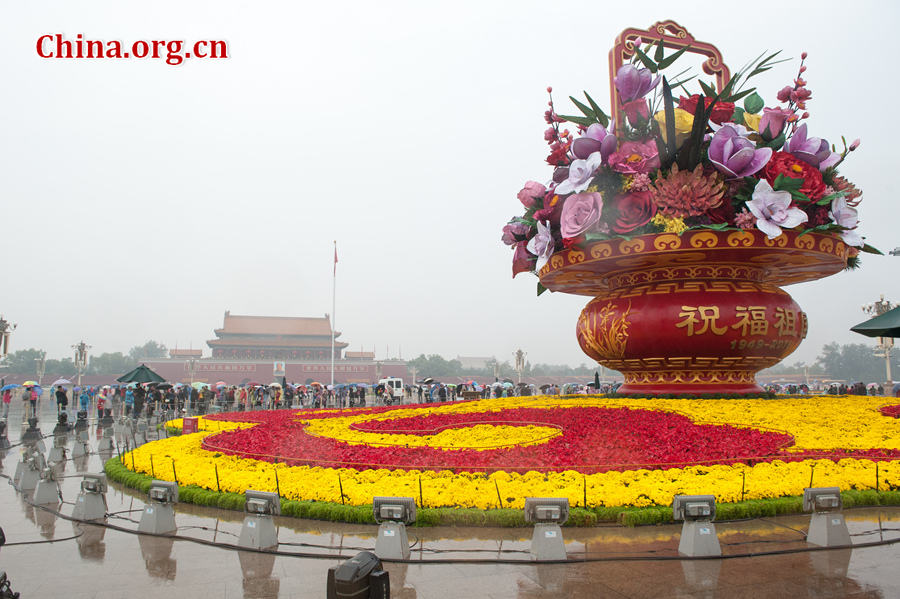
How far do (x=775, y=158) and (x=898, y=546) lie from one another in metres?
8.59

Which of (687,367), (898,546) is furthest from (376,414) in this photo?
(898,546)

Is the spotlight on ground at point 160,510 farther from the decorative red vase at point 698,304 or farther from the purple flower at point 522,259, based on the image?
the purple flower at point 522,259


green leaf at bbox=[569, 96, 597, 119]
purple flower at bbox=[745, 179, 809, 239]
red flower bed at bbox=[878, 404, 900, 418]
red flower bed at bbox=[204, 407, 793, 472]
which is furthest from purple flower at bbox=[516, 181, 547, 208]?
red flower bed at bbox=[878, 404, 900, 418]

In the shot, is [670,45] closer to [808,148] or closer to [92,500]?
[808,148]

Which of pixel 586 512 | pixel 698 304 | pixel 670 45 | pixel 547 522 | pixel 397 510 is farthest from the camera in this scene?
pixel 670 45

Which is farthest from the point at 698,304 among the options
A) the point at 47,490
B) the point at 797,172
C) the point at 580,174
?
the point at 47,490

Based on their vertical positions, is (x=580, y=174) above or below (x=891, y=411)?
above

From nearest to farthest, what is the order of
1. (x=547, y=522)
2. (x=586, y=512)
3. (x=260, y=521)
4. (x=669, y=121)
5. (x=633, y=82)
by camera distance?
(x=547, y=522)
(x=260, y=521)
(x=586, y=512)
(x=669, y=121)
(x=633, y=82)

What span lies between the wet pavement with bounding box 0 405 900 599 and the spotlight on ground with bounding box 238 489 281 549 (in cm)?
14

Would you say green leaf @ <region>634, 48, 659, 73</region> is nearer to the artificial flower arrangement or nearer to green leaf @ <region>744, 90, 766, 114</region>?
the artificial flower arrangement

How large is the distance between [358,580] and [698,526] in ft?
10.3

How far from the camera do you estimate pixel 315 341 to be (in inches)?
2596

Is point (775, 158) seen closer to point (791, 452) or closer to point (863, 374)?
point (791, 452)

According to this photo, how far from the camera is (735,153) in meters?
11.3
